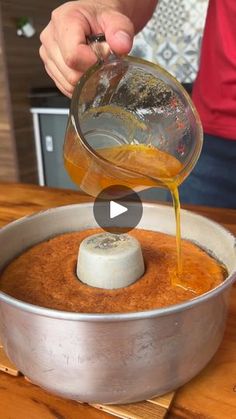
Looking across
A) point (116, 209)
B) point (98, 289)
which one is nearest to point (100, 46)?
point (116, 209)

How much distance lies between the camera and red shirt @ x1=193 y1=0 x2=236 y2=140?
40.4 inches

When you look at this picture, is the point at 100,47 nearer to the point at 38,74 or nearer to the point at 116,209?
the point at 116,209

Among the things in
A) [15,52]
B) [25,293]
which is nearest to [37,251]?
[25,293]

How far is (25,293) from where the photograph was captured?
55 centimetres

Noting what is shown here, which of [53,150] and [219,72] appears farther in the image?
[53,150]

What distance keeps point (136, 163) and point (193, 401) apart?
0.28m

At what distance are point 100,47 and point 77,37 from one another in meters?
0.04

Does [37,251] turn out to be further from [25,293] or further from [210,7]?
[210,7]

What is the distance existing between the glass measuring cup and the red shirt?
1.36 ft

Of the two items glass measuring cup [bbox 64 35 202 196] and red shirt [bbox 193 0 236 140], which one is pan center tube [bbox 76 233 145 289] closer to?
glass measuring cup [bbox 64 35 202 196]

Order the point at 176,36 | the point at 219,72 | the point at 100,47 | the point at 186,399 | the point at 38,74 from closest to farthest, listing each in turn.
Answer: the point at 186,399 → the point at 100,47 → the point at 219,72 → the point at 176,36 → the point at 38,74

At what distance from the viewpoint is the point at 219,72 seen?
1.06 meters
